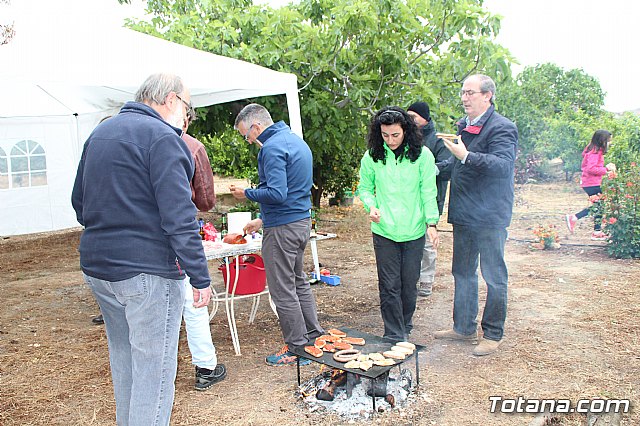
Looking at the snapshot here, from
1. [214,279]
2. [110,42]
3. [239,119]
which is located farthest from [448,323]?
[110,42]

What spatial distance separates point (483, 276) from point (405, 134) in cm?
118

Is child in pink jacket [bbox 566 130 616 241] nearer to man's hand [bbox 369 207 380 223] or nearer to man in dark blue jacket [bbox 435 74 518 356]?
man in dark blue jacket [bbox 435 74 518 356]

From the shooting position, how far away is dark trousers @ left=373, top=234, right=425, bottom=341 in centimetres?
365

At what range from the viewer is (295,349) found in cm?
328

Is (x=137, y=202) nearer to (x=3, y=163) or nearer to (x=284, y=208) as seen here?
(x=284, y=208)

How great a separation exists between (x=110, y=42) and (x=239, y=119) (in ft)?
5.57

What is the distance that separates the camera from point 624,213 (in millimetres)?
6621

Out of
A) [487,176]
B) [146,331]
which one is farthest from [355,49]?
[146,331]

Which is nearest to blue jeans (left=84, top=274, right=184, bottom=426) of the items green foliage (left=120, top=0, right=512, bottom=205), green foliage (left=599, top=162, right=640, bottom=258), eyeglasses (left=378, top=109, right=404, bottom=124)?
eyeglasses (left=378, top=109, right=404, bottom=124)

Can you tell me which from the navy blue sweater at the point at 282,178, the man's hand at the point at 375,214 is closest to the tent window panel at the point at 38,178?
the navy blue sweater at the point at 282,178

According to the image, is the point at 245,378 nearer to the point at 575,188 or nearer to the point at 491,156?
the point at 491,156

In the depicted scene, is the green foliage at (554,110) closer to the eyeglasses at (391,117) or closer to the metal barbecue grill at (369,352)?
the eyeglasses at (391,117)

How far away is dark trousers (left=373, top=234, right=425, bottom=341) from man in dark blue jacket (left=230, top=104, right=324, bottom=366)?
56 cm

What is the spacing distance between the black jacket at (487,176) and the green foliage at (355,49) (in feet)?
8.82
